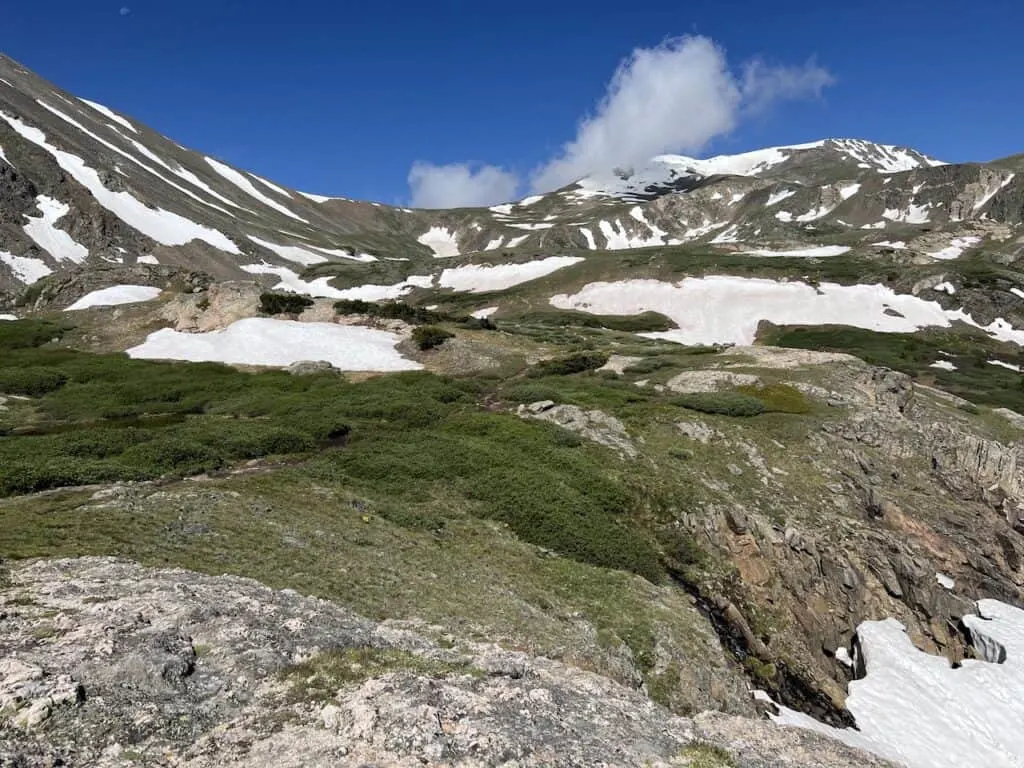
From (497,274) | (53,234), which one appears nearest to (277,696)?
(497,274)

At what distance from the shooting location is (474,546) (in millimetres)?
17500

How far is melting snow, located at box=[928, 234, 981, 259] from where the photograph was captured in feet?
450

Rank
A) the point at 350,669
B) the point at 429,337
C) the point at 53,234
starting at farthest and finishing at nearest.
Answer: the point at 53,234 < the point at 429,337 < the point at 350,669

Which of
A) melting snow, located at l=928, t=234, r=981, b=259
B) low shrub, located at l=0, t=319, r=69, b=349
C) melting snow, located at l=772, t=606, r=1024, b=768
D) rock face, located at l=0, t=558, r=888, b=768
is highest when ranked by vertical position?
melting snow, located at l=928, t=234, r=981, b=259

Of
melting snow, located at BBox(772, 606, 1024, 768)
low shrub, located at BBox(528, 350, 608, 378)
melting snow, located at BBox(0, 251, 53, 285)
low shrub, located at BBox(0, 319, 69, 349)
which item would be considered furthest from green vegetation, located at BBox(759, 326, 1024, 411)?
melting snow, located at BBox(0, 251, 53, 285)

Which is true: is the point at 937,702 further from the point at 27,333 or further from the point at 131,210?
the point at 131,210

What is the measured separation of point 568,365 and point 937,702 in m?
26.8

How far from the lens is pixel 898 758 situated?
1581 centimetres

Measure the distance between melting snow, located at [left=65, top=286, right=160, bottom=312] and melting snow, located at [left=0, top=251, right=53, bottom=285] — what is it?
60804 mm

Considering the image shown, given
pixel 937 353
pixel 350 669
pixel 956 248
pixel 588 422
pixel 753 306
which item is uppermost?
pixel 956 248

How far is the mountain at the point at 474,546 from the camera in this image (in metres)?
8.70

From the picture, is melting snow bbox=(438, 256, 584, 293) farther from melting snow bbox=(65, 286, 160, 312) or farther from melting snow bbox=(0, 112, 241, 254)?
melting snow bbox=(65, 286, 160, 312)

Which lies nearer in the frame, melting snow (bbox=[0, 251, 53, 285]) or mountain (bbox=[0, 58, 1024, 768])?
mountain (bbox=[0, 58, 1024, 768])

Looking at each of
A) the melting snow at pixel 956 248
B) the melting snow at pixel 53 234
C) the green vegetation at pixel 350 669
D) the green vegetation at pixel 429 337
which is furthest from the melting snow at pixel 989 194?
the green vegetation at pixel 350 669
